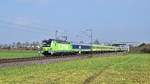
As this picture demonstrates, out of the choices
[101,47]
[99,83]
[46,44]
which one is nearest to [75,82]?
[99,83]

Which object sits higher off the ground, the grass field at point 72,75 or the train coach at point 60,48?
the train coach at point 60,48

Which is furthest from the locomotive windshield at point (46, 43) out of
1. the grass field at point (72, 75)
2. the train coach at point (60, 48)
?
the grass field at point (72, 75)

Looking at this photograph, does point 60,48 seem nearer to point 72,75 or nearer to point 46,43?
point 46,43

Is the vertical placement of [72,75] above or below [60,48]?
below

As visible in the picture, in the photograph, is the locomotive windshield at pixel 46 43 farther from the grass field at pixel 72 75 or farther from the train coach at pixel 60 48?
the grass field at pixel 72 75

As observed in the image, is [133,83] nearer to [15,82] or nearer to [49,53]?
[15,82]

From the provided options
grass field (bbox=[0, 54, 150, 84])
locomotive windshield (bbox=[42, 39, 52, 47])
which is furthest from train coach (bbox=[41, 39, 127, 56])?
grass field (bbox=[0, 54, 150, 84])

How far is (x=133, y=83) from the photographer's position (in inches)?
804

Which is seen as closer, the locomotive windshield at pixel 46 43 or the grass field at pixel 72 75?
the grass field at pixel 72 75

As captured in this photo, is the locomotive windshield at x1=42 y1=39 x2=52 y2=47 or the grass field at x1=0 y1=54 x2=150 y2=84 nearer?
the grass field at x1=0 y1=54 x2=150 y2=84

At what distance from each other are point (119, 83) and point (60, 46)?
54823 mm

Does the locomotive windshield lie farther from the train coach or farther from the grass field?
the grass field

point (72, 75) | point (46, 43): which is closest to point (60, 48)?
point (46, 43)

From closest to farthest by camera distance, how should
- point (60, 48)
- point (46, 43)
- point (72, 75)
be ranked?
point (72, 75) → point (46, 43) → point (60, 48)
